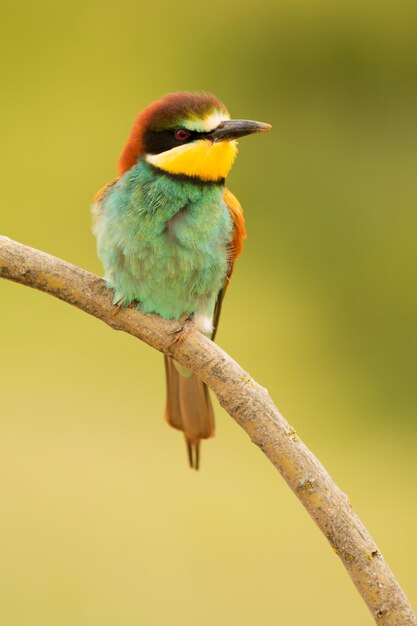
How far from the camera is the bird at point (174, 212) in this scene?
1.42m

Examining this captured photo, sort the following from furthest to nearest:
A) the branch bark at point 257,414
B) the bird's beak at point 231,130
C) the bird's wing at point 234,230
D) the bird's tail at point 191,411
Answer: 1. the bird's tail at point 191,411
2. the bird's wing at point 234,230
3. the bird's beak at point 231,130
4. the branch bark at point 257,414

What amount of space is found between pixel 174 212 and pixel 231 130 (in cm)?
18

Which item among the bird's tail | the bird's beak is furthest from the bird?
the bird's tail

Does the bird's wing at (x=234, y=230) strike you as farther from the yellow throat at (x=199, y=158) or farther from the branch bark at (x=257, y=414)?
the branch bark at (x=257, y=414)

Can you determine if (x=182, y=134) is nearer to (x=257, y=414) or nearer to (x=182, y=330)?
(x=182, y=330)

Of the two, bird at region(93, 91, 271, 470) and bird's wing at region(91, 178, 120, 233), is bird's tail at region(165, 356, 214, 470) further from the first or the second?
bird's wing at region(91, 178, 120, 233)

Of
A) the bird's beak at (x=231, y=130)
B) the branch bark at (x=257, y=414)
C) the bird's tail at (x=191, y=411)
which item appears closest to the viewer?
the branch bark at (x=257, y=414)

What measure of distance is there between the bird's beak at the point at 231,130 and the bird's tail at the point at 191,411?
0.49 meters

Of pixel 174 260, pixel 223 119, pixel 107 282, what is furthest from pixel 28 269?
pixel 223 119

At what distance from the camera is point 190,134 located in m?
1.43

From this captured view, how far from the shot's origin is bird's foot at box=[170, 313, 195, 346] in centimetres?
140

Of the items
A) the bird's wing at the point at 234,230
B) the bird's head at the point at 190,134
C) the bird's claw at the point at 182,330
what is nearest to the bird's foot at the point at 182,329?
the bird's claw at the point at 182,330

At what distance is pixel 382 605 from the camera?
1.16m

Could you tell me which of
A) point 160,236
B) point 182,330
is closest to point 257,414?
point 182,330
